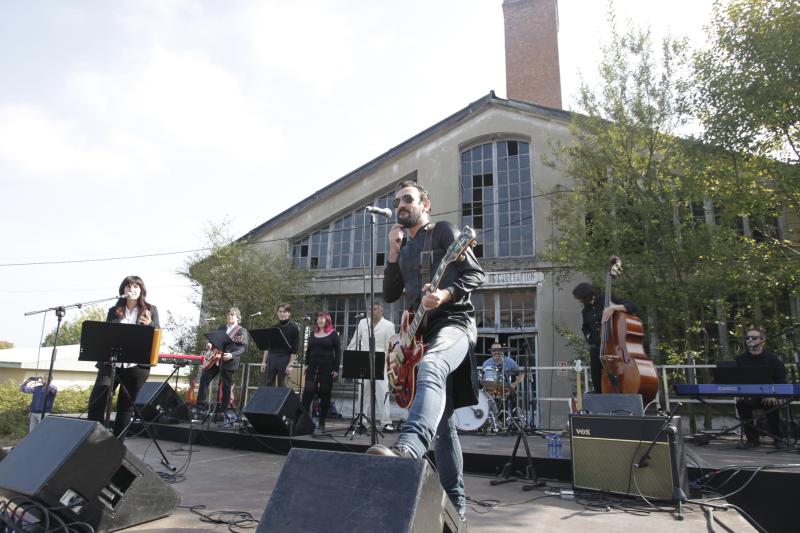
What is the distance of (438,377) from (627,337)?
4.74 meters

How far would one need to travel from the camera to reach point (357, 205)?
16.9 m

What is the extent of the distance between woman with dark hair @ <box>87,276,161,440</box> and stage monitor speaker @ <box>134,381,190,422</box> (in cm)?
290

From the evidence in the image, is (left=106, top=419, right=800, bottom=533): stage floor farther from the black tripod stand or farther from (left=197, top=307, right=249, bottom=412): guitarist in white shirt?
(left=197, top=307, right=249, bottom=412): guitarist in white shirt

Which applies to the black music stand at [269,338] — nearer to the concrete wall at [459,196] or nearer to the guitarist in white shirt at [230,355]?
the guitarist in white shirt at [230,355]

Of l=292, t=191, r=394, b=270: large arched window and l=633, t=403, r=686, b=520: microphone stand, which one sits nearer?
l=633, t=403, r=686, b=520: microphone stand

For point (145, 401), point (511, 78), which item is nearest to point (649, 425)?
point (145, 401)

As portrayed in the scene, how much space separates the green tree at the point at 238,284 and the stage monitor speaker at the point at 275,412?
8.64 metres

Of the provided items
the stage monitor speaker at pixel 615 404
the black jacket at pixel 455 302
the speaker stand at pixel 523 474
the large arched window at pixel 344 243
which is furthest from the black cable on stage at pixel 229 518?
the large arched window at pixel 344 243

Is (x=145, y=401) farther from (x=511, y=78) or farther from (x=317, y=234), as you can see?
(x=511, y=78)

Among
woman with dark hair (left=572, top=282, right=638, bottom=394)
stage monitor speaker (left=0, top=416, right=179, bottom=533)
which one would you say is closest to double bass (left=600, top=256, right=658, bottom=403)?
woman with dark hair (left=572, top=282, right=638, bottom=394)

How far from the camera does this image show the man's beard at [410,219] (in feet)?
10.1

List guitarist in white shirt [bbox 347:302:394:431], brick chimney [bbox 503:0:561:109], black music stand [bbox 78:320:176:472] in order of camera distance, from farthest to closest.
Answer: brick chimney [bbox 503:0:561:109] < guitarist in white shirt [bbox 347:302:394:431] < black music stand [bbox 78:320:176:472]

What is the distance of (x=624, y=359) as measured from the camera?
19.9 feet

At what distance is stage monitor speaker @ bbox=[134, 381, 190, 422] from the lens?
772 centimetres
